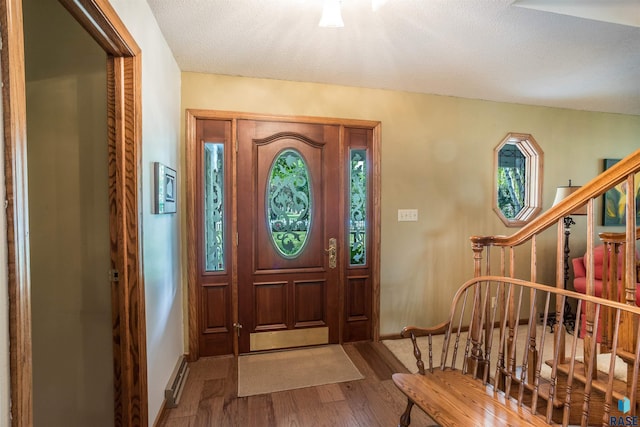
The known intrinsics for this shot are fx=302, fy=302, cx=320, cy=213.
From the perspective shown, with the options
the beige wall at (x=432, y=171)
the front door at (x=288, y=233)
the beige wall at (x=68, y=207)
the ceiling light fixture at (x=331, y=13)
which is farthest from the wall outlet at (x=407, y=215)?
the beige wall at (x=68, y=207)

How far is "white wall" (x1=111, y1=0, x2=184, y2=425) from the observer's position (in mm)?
1645

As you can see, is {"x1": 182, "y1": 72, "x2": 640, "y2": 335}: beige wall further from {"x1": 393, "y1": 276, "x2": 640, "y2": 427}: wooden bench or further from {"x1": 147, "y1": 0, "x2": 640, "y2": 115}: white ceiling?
{"x1": 393, "y1": 276, "x2": 640, "y2": 427}: wooden bench

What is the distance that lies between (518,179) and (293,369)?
3.08 meters

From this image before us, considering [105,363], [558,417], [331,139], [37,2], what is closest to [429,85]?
[331,139]

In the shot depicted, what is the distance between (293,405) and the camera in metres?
2.01

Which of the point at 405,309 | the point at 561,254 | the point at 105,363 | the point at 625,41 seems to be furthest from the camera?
the point at 405,309

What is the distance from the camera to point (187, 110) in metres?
2.52

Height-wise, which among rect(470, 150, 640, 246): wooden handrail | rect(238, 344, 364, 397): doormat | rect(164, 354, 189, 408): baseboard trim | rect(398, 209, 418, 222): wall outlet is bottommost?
rect(238, 344, 364, 397): doormat

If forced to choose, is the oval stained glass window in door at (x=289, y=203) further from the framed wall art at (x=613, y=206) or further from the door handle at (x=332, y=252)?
the framed wall art at (x=613, y=206)

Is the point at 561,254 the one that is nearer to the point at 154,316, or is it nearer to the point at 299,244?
the point at 299,244

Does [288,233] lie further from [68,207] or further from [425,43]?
[425,43]

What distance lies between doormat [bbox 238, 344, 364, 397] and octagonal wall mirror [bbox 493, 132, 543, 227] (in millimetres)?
2252

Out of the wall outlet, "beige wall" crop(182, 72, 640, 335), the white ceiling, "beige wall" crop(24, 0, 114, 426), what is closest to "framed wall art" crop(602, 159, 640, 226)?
"beige wall" crop(182, 72, 640, 335)

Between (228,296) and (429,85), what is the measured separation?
266 centimetres
